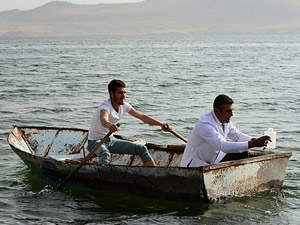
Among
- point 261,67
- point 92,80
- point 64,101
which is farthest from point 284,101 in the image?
point 261,67

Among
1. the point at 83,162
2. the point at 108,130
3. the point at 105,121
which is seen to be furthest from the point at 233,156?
the point at 83,162

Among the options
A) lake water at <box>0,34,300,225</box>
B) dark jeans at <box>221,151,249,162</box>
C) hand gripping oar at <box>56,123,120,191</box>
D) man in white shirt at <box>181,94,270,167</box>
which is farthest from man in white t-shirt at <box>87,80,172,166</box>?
dark jeans at <box>221,151,249,162</box>

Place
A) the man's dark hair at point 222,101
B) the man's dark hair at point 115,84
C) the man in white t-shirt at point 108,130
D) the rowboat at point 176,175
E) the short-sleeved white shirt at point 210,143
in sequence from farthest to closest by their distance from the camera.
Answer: the man in white t-shirt at point 108,130 < the man's dark hair at point 115,84 < the rowboat at point 176,175 < the short-sleeved white shirt at point 210,143 < the man's dark hair at point 222,101

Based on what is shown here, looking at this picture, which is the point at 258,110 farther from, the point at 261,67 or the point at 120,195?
the point at 261,67

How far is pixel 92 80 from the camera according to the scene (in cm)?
3175

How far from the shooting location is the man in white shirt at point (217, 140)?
879cm

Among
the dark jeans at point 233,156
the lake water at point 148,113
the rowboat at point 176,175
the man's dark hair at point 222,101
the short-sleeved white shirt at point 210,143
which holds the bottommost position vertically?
Result: the lake water at point 148,113

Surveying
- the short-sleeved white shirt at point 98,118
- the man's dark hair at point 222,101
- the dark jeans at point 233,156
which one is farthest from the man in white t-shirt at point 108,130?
the man's dark hair at point 222,101

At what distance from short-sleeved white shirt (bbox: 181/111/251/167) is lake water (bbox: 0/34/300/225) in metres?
0.74

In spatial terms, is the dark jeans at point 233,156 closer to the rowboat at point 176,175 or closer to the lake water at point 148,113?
the rowboat at point 176,175

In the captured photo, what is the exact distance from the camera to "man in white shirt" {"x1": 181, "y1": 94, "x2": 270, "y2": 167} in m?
8.79

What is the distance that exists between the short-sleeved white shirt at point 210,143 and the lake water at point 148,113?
744 millimetres

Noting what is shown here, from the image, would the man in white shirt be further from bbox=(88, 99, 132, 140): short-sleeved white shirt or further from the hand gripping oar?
bbox=(88, 99, 132, 140): short-sleeved white shirt

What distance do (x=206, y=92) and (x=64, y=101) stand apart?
20.6 ft
